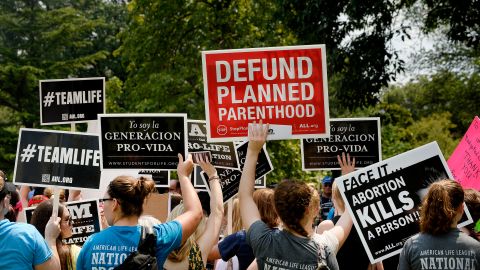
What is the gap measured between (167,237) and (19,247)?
3.02ft

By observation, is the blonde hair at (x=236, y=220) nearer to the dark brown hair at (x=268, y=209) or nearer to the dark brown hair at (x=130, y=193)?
the dark brown hair at (x=268, y=209)

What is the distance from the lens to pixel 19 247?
512 centimetres

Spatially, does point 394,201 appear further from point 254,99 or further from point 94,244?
point 94,244

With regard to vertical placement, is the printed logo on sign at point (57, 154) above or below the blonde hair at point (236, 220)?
above

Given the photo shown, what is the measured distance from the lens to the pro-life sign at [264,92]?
259 inches

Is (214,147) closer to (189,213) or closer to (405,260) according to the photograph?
(189,213)

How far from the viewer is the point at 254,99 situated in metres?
6.66

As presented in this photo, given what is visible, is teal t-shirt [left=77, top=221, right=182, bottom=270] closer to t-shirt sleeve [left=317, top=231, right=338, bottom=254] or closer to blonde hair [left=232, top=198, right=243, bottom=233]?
t-shirt sleeve [left=317, top=231, right=338, bottom=254]

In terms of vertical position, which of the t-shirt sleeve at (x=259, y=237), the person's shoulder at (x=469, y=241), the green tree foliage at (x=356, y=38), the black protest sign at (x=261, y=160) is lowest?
the person's shoulder at (x=469, y=241)

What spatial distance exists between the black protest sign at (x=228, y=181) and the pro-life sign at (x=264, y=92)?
5.80 feet

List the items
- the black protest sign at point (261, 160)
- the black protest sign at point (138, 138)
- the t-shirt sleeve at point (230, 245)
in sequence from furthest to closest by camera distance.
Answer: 1. the black protest sign at point (261, 160)
2. the black protest sign at point (138, 138)
3. the t-shirt sleeve at point (230, 245)

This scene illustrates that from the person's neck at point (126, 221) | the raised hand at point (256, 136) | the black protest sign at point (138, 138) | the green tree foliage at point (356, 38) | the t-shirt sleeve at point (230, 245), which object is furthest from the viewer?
the green tree foliage at point (356, 38)

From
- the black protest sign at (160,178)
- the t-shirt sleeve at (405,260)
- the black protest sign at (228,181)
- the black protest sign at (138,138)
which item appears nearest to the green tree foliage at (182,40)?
the black protest sign at (160,178)

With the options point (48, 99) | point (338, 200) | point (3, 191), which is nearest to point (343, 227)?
point (338, 200)
